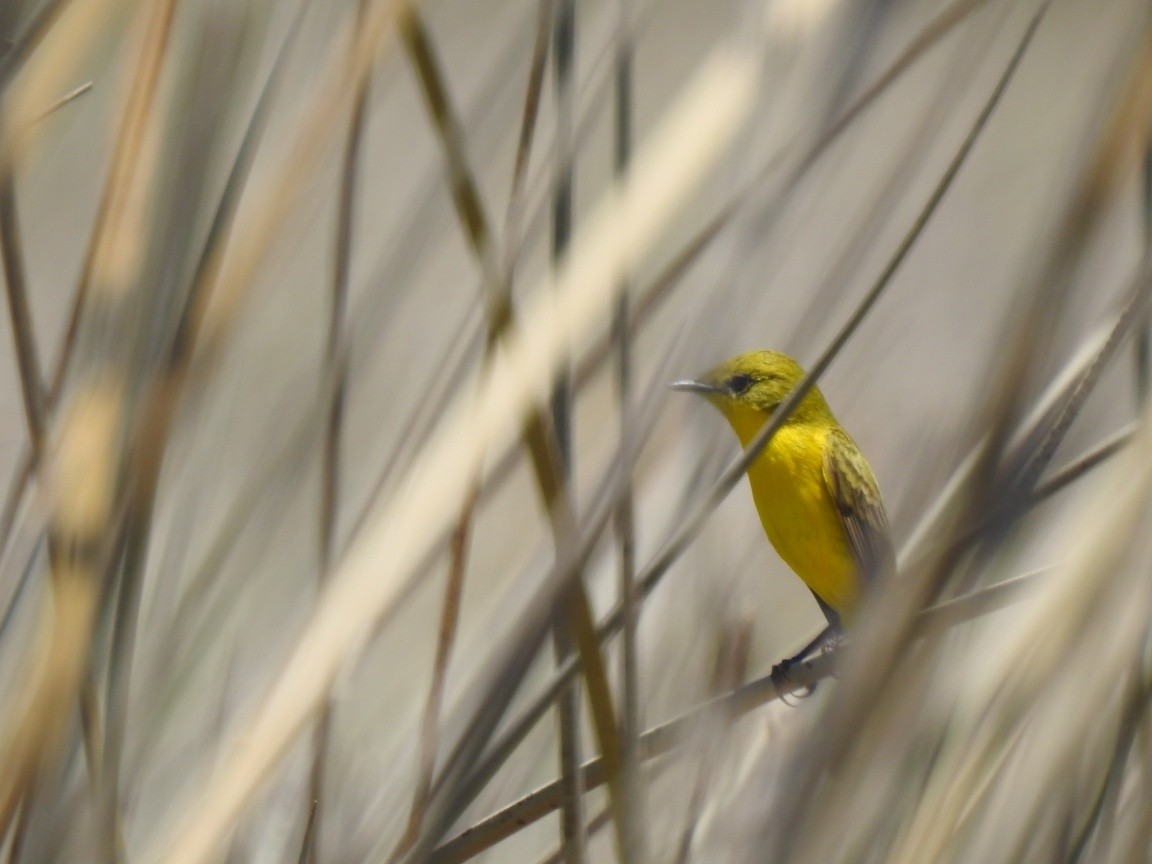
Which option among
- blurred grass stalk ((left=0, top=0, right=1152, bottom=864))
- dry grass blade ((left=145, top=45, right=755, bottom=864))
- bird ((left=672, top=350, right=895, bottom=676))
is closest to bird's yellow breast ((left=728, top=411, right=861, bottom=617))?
bird ((left=672, top=350, right=895, bottom=676))

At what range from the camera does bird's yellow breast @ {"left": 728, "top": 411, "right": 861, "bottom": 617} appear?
8.38 feet

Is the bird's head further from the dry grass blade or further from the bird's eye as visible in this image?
the dry grass blade

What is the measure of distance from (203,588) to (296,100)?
49cm

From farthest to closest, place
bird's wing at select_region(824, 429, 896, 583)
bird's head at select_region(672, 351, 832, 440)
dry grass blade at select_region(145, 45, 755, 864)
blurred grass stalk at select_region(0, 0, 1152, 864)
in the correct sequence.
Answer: bird's head at select_region(672, 351, 832, 440), bird's wing at select_region(824, 429, 896, 583), dry grass blade at select_region(145, 45, 755, 864), blurred grass stalk at select_region(0, 0, 1152, 864)

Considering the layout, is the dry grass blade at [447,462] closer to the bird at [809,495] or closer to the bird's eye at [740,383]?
the bird at [809,495]

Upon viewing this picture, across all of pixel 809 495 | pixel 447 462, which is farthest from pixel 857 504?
pixel 447 462

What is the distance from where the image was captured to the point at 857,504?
263 centimetres

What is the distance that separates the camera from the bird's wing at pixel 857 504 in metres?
2.54

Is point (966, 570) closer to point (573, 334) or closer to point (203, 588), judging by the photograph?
point (573, 334)

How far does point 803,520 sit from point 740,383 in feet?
1.02

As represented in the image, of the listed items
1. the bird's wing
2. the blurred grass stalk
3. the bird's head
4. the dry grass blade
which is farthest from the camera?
the bird's head

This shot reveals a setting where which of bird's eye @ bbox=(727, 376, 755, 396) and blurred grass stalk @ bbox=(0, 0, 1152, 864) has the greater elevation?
blurred grass stalk @ bbox=(0, 0, 1152, 864)

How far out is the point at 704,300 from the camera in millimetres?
913

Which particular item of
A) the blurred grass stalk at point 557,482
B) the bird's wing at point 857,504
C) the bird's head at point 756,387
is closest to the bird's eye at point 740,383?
the bird's head at point 756,387
